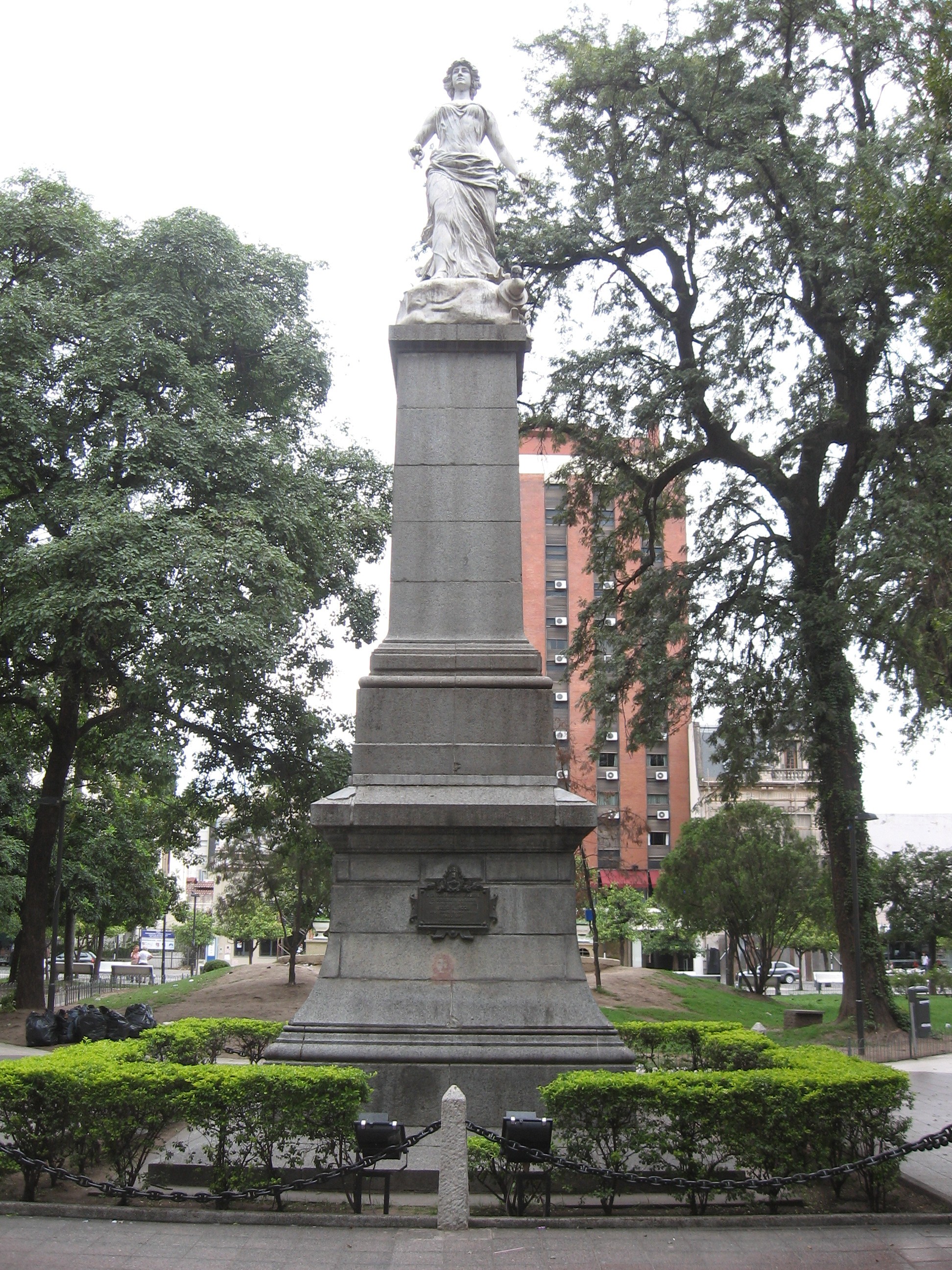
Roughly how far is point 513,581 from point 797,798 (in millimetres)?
65427

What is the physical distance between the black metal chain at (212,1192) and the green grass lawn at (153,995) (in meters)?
17.3

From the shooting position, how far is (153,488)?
21.4 meters

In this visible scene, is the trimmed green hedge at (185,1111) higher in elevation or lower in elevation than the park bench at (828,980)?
higher

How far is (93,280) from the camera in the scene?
22328mm

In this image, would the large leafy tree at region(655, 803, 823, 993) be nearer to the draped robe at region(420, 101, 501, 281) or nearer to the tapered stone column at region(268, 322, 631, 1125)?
the tapered stone column at region(268, 322, 631, 1125)

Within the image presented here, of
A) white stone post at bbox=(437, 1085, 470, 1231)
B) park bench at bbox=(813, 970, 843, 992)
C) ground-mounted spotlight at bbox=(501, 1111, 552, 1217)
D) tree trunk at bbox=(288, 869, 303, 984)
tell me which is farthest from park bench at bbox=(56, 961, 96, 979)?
white stone post at bbox=(437, 1085, 470, 1231)

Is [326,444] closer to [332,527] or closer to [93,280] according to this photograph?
[332,527]

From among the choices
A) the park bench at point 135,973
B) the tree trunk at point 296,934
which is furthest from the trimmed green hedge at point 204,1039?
the park bench at point 135,973

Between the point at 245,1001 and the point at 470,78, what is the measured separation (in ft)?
65.8

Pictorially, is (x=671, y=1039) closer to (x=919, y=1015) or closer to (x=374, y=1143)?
(x=374, y=1143)

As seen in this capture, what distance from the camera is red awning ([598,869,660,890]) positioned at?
6538 cm

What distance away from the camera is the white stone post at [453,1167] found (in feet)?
22.9

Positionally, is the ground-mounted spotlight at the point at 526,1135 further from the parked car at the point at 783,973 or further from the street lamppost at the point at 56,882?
the parked car at the point at 783,973

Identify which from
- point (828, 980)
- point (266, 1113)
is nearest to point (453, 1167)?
point (266, 1113)
